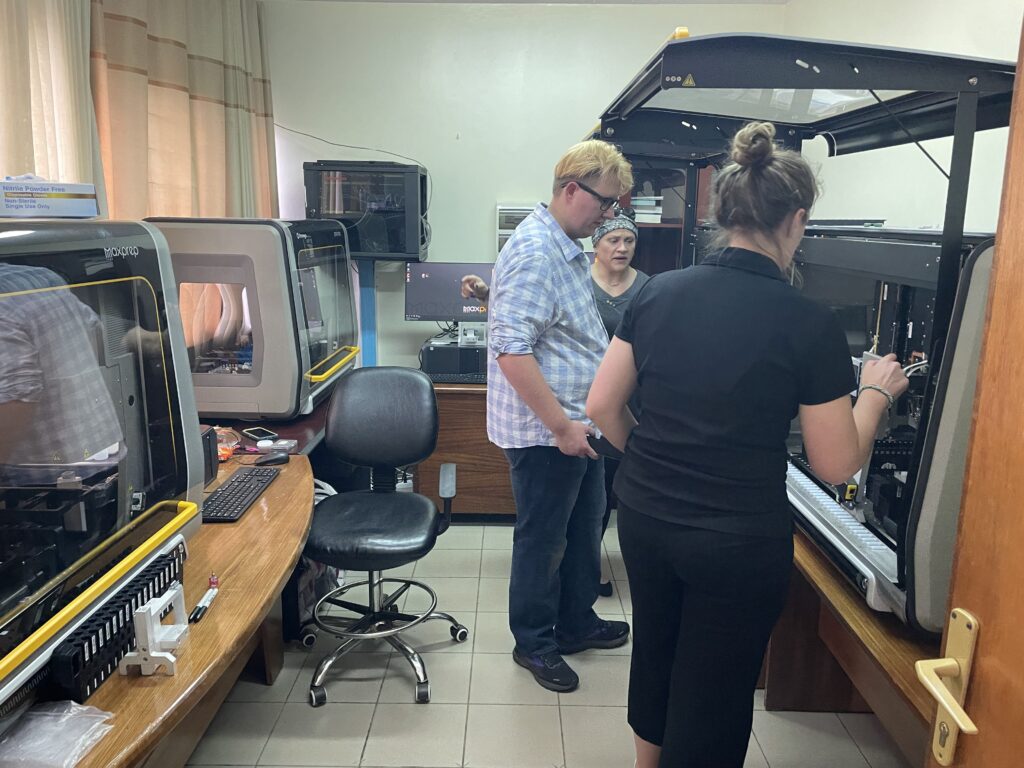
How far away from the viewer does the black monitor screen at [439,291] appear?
3398mm

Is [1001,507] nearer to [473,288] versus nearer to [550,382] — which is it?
[550,382]

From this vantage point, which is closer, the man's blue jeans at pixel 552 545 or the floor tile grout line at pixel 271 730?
the floor tile grout line at pixel 271 730

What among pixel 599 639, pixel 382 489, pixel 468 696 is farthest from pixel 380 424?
pixel 599 639

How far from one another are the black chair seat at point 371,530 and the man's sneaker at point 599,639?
1.94 feet

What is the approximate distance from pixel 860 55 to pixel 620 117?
0.88m

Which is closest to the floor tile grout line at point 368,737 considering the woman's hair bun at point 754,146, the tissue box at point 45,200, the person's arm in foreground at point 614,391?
the person's arm in foreground at point 614,391

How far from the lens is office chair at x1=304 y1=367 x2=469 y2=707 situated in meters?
2.11

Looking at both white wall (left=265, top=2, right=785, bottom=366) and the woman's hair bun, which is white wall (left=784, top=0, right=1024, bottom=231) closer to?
white wall (left=265, top=2, right=785, bottom=366)

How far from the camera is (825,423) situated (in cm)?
114

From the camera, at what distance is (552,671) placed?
2.11 m

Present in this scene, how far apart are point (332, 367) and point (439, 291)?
0.87 meters

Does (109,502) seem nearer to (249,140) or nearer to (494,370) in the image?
(494,370)

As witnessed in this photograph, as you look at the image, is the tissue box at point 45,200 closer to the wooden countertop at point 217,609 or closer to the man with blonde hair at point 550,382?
the wooden countertop at point 217,609

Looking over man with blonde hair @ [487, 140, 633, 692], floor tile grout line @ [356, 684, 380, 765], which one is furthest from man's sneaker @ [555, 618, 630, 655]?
floor tile grout line @ [356, 684, 380, 765]
